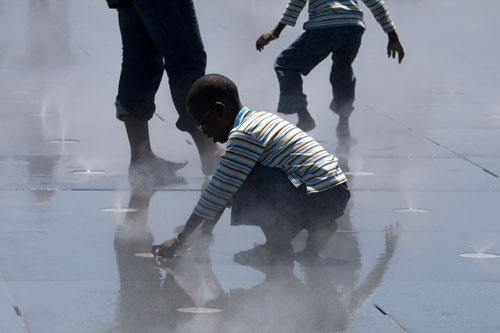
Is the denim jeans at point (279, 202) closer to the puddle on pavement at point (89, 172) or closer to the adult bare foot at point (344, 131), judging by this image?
the puddle on pavement at point (89, 172)

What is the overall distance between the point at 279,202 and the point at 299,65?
3.13m

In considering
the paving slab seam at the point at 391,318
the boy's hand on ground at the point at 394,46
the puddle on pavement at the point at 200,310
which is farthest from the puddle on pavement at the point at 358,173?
the puddle on pavement at the point at 200,310

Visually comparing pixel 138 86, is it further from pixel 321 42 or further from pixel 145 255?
pixel 145 255

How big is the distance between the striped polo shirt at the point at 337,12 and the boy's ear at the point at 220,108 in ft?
9.95

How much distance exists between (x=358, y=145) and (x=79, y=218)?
119 inches

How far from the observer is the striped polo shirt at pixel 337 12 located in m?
8.20

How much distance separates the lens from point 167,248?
17.4ft

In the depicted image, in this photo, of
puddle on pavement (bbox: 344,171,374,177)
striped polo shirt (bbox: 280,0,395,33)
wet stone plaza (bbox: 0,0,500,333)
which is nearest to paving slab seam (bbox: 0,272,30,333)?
wet stone plaza (bbox: 0,0,500,333)

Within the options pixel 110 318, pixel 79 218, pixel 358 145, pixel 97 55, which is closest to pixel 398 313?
pixel 110 318

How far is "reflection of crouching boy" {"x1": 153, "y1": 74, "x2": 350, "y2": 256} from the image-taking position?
17.2 feet

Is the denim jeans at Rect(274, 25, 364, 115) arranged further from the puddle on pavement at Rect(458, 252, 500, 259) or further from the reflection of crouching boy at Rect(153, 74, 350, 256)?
the puddle on pavement at Rect(458, 252, 500, 259)

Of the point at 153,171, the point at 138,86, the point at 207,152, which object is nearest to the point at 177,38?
the point at 138,86

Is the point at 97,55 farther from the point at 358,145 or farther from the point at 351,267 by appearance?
the point at 351,267

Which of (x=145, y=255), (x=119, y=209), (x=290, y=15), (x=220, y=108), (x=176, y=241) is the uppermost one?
(x=220, y=108)
